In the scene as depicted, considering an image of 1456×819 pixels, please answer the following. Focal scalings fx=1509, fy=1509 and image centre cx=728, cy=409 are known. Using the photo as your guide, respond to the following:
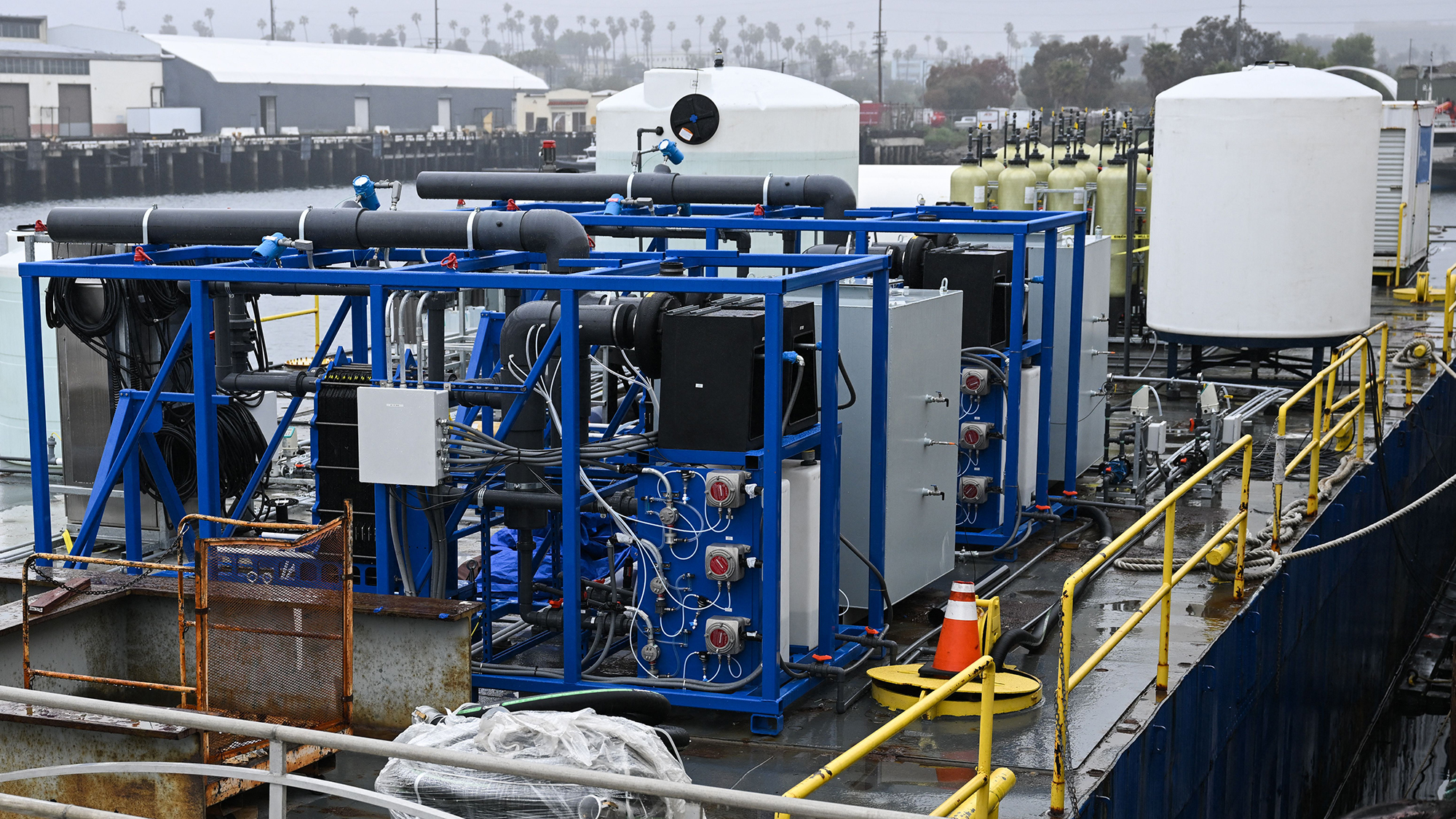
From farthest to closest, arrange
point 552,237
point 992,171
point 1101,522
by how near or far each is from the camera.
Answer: point 992,171, point 1101,522, point 552,237

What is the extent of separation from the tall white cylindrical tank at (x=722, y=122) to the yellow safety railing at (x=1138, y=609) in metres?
11.7

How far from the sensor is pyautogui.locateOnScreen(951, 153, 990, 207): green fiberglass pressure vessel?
2208 cm

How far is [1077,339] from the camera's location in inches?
476

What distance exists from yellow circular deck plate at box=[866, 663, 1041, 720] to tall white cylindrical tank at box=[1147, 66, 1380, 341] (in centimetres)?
897

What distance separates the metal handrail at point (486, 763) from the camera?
4.05 metres

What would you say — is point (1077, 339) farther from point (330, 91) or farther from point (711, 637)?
point (330, 91)

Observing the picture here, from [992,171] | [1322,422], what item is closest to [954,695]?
[1322,422]

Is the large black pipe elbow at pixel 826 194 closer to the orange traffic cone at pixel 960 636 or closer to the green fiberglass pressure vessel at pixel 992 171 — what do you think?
the orange traffic cone at pixel 960 636

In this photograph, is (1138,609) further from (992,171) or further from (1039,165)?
(1039,165)

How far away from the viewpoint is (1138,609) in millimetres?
8031

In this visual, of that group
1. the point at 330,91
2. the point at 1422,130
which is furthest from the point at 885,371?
the point at 330,91

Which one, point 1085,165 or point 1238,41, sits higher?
point 1238,41

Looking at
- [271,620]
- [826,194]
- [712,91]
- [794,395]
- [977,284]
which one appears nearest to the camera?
[271,620]

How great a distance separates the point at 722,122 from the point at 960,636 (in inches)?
525
